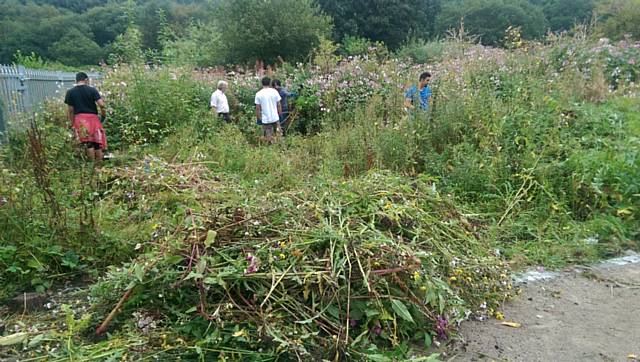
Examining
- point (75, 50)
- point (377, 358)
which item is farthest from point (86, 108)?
point (75, 50)

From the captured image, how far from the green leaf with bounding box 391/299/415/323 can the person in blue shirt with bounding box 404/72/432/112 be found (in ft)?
14.6

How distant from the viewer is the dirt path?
2.96m

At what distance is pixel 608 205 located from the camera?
5262 millimetres

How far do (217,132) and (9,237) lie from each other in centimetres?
487

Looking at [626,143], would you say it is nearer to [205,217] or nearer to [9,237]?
[205,217]

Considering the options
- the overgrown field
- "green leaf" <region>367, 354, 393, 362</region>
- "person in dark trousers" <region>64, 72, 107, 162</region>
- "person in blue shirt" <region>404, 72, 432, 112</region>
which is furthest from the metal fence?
"green leaf" <region>367, 354, 393, 362</region>

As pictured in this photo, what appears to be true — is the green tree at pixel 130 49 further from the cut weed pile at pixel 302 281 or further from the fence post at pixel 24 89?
the cut weed pile at pixel 302 281

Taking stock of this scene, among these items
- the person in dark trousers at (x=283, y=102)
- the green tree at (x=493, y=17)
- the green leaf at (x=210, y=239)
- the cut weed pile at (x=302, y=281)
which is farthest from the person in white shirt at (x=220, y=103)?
the green tree at (x=493, y=17)

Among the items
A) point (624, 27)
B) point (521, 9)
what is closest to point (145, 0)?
point (521, 9)

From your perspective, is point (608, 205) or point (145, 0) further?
point (145, 0)

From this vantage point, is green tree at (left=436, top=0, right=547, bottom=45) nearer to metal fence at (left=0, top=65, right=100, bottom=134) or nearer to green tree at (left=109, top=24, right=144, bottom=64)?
green tree at (left=109, top=24, right=144, bottom=64)

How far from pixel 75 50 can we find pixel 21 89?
42.1 m

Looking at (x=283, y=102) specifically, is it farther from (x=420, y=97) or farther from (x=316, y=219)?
(x=316, y=219)

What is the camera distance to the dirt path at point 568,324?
2961 mm
